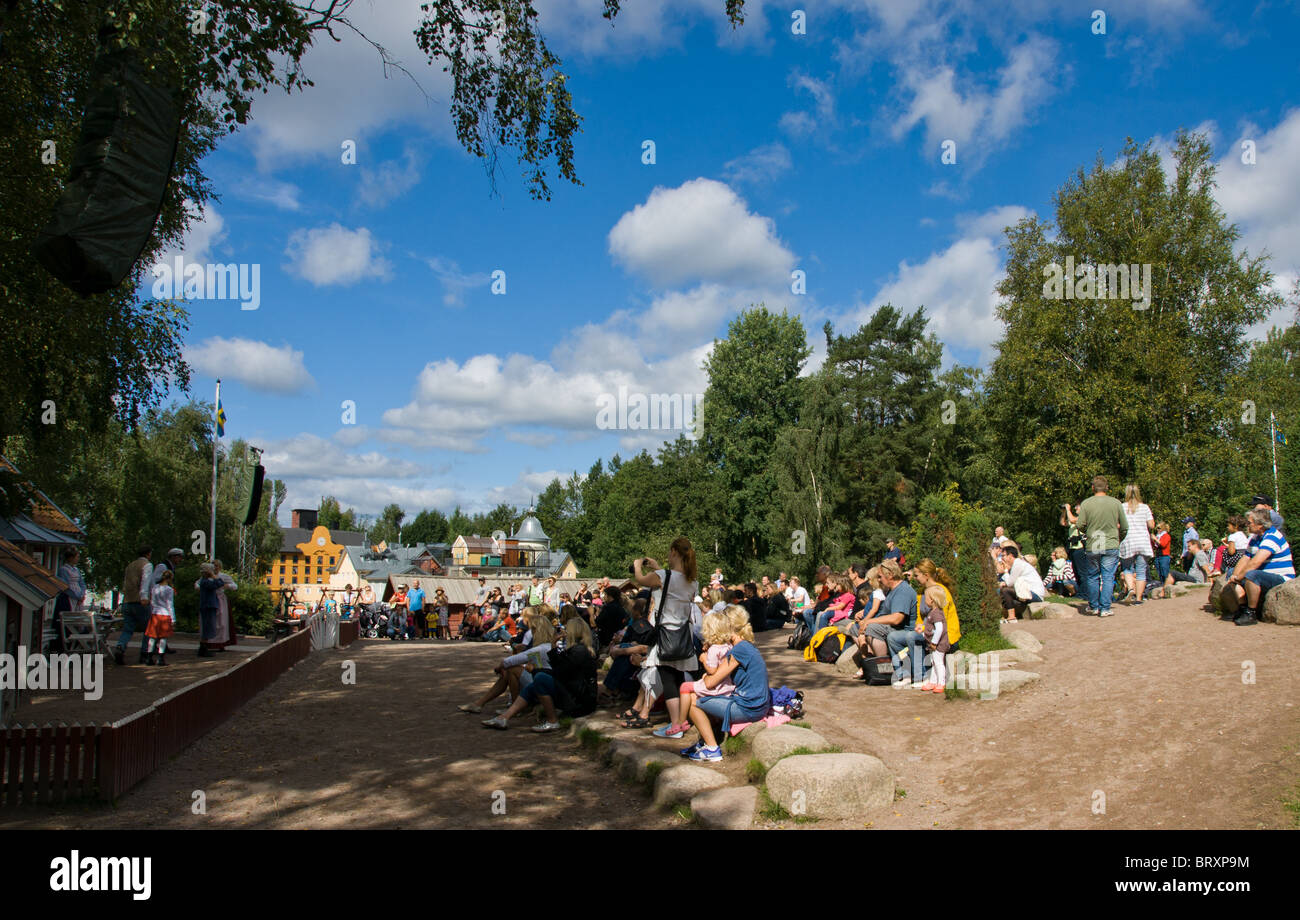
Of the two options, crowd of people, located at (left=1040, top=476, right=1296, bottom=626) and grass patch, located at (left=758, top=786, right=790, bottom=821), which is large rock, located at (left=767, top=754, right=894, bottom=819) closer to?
grass patch, located at (left=758, top=786, right=790, bottom=821)

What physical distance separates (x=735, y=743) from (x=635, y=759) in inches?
37.7

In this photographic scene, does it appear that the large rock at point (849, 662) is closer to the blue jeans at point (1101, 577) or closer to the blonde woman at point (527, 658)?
the blue jeans at point (1101, 577)

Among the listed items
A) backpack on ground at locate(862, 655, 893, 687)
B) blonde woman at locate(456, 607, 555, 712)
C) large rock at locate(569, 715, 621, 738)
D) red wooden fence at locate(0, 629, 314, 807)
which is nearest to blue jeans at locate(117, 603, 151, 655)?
blonde woman at locate(456, 607, 555, 712)

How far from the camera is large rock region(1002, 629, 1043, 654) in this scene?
10.2 metres

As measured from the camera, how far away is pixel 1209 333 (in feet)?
87.0

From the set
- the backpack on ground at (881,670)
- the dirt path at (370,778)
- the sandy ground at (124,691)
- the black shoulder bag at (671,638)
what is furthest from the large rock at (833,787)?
the sandy ground at (124,691)

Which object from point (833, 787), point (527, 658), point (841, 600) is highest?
point (841, 600)

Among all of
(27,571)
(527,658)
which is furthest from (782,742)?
(27,571)

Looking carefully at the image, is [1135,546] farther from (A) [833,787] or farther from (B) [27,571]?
(B) [27,571]

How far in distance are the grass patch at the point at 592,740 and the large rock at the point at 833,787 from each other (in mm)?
2891

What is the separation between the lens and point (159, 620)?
1489cm

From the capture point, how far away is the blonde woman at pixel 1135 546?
12422 mm
